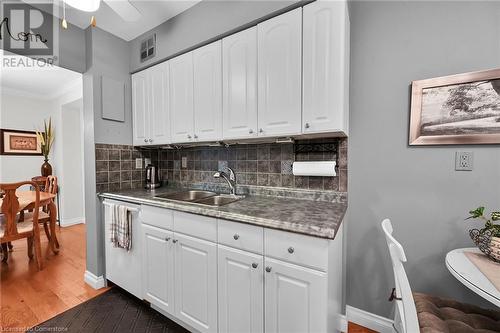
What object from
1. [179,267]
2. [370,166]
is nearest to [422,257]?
[370,166]

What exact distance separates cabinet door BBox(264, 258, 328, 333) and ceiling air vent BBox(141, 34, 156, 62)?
2.22 m

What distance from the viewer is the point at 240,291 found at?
3.83 feet

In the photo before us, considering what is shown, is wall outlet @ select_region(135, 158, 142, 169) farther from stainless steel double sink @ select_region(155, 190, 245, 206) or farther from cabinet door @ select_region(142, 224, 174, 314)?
cabinet door @ select_region(142, 224, 174, 314)

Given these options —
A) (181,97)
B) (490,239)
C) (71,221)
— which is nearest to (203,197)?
(181,97)

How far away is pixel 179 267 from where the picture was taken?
143cm

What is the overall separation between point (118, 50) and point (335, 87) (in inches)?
89.9

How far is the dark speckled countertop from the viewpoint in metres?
1.00

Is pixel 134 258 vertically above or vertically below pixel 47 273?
above

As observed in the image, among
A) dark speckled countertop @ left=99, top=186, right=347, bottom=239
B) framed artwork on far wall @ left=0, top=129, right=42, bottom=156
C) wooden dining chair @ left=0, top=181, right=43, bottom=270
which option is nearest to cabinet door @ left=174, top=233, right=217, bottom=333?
dark speckled countertop @ left=99, top=186, right=347, bottom=239

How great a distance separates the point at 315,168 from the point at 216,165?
103 cm

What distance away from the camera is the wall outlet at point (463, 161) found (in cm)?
119

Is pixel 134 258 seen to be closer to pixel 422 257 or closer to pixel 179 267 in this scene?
pixel 179 267

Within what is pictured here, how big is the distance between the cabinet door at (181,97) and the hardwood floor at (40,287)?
1.72 m

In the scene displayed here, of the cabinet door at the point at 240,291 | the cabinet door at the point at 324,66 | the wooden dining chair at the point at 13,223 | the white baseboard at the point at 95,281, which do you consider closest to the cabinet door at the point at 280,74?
the cabinet door at the point at 324,66
